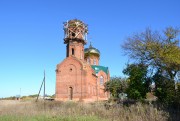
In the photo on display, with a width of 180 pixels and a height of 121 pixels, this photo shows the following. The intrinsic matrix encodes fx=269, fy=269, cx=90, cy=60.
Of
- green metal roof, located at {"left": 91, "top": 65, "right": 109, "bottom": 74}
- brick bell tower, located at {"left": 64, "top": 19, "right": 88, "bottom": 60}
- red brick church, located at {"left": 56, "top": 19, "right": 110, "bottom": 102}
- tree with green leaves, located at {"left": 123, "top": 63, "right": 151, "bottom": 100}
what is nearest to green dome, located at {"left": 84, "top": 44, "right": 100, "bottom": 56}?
green metal roof, located at {"left": 91, "top": 65, "right": 109, "bottom": 74}

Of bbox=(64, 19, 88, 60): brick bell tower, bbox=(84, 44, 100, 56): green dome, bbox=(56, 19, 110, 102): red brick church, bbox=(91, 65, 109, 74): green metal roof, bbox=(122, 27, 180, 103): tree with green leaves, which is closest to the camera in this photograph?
bbox=(122, 27, 180, 103): tree with green leaves

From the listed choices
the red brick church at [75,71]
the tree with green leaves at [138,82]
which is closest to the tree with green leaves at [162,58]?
the tree with green leaves at [138,82]

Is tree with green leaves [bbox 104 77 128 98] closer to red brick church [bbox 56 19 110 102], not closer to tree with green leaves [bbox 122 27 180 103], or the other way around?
red brick church [bbox 56 19 110 102]

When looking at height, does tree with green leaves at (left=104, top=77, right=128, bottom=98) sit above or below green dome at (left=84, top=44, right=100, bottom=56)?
below

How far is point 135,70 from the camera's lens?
27.3 metres

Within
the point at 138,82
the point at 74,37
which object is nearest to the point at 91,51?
the point at 74,37

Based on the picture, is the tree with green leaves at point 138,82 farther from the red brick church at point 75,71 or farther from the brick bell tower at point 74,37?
the brick bell tower at point 74,37

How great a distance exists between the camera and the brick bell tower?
51.4 m

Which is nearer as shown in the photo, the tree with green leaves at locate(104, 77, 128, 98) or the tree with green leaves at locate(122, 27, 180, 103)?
the tree with green leaves at locate(122, 27, 180, 103)

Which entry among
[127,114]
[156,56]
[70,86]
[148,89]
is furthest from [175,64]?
[70,86]

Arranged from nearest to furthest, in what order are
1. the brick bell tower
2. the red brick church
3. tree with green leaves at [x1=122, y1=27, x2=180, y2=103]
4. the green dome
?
tree with green leaves at [x1=122, y1=27, x2=180, y2=103] → the red brick church → the brick bell tower → the green dome

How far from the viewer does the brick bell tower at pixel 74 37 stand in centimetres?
5141

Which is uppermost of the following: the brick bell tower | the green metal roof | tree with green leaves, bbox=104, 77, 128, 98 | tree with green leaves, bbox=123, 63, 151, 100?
the brick bell tower

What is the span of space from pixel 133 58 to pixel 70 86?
22912mm
